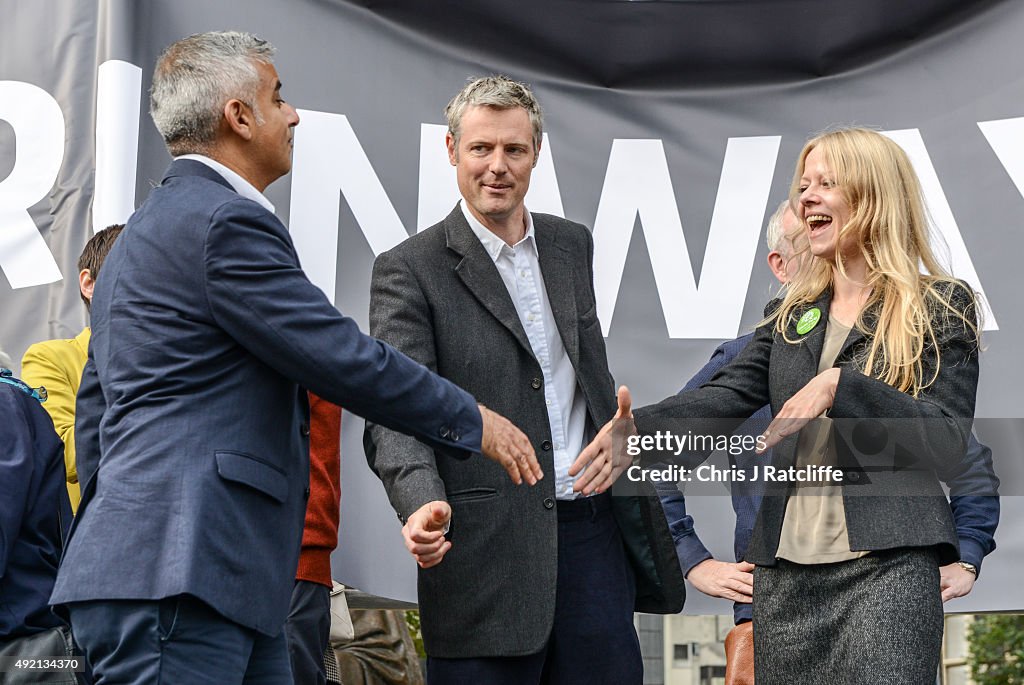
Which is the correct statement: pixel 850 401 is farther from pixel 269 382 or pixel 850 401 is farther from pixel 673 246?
pixel 673 246

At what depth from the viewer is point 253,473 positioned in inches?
101

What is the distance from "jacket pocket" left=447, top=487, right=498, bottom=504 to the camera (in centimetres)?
327

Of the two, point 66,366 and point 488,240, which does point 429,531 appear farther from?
point 66,366

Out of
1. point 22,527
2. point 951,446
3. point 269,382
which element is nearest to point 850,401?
point 951,446

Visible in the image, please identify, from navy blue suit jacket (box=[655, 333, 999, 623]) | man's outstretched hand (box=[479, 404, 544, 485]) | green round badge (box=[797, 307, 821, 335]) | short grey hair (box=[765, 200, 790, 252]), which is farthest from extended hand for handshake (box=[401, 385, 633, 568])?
short grey hair (box=[765, 200, 790, 252])

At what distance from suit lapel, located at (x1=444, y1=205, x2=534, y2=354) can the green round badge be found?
2.23 feet

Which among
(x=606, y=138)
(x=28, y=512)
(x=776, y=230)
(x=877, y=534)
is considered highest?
(x=606, y=138)

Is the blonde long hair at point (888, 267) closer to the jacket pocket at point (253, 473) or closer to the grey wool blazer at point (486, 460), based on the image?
the grey wool blazer at point (486, 460)

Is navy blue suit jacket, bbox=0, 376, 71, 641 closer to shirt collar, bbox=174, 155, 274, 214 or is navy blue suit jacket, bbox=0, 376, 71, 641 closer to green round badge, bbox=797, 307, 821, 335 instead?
shirt collar, bbox=174, 155, 274, 214

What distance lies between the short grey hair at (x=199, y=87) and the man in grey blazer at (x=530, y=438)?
26.8 inches

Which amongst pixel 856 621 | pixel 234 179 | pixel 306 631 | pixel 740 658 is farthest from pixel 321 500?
pixel 856 621

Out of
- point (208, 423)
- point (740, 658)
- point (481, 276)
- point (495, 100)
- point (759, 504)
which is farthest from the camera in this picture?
point (740, 658)

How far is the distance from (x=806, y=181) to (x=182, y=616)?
173 centimetres

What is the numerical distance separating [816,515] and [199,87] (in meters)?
1.63
